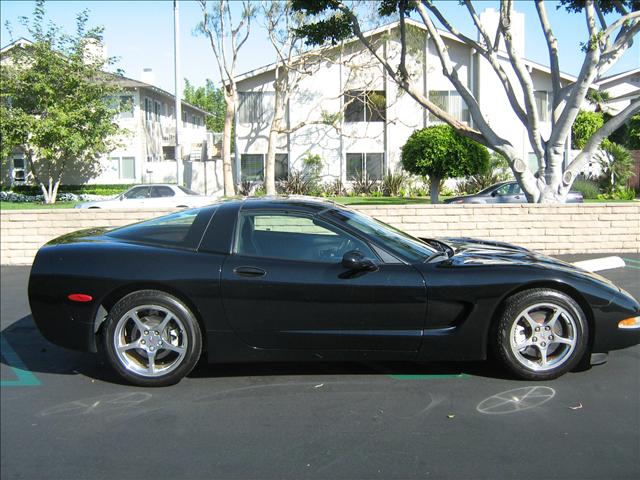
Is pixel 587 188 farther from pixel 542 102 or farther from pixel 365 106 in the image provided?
pixel 365 106

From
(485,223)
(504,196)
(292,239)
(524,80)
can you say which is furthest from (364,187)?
(292,239)

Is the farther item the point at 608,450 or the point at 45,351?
the point at 45,351

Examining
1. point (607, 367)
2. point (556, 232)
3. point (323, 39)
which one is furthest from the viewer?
point (323, 39)

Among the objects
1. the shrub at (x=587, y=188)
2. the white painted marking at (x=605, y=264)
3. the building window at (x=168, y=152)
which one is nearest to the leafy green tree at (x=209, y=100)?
the building window at (x=168, y=152)

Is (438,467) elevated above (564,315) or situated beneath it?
situated beneath

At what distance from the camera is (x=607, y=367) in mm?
5035

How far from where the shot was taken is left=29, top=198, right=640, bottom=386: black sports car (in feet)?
15.1

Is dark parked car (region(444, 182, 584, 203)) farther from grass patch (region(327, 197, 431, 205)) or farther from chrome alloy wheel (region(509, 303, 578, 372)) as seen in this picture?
chrome alloy wheel (region(509, 303, 578, 372))

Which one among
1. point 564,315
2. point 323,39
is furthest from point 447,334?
point 323,39

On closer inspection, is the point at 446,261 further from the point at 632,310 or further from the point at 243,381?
the point at 243,381

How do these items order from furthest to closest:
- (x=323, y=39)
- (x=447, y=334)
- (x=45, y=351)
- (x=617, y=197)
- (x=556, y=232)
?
1. (x=617, y=197)
2. (x=323, y=39)
3. (x=556, y=232)
4. (x=45, y=351)
5. (x=447, y=334)

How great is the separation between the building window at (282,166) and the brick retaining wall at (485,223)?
22.5 meters

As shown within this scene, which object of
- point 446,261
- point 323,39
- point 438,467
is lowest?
point 438,467

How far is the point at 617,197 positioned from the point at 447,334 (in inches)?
1071
